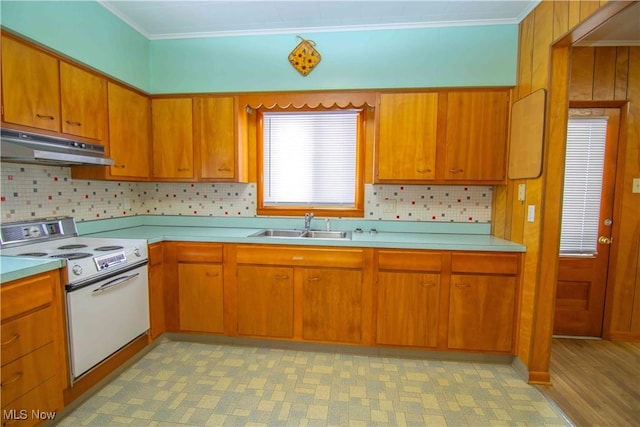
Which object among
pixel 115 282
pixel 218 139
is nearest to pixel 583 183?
pixel 218 139

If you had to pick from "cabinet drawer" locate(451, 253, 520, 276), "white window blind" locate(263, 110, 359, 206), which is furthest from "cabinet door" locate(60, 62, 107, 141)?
"cabinet drawer" locate(451, 253, 520, 276)

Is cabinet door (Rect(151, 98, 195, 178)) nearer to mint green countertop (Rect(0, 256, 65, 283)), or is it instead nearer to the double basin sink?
the double basin sink

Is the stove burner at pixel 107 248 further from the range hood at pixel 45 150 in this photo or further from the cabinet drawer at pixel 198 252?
the range hood at pixel 45 150

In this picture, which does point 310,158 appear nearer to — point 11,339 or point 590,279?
point 11,339

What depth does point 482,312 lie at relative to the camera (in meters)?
2.30

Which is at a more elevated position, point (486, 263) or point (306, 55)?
point (306, 55)

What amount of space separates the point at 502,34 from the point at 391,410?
2783 millimetres

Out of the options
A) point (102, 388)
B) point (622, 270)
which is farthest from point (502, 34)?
point (102, 388)

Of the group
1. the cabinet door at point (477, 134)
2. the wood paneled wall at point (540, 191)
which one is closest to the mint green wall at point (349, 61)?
the cabinet door at point (477, 134)

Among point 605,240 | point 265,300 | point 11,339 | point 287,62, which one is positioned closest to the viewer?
point 11,339

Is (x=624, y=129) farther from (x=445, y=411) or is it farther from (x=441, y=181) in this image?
(x=445, y=411)

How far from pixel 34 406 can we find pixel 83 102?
1.85 metres

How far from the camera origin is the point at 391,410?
1.84 metres

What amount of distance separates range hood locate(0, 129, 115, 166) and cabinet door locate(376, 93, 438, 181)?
208 cm
